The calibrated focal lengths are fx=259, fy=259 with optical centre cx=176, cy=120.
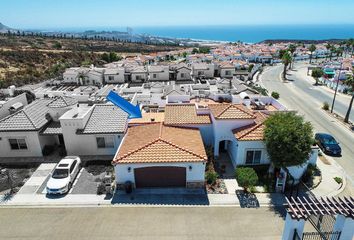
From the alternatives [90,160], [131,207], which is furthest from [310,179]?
[90,160]

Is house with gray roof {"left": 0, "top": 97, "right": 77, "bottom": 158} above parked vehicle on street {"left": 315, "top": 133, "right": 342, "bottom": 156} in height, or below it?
above

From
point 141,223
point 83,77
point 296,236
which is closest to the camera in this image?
point 296,236

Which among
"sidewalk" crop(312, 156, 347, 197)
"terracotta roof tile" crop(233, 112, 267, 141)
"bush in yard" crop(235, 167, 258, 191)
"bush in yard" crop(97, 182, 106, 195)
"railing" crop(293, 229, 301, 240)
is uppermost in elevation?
"railing" crop(293, 229, 301, 240)

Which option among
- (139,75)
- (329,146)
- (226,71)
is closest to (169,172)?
(329,146)

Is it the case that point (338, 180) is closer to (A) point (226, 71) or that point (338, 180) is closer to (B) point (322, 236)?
(B) point (322, 236)

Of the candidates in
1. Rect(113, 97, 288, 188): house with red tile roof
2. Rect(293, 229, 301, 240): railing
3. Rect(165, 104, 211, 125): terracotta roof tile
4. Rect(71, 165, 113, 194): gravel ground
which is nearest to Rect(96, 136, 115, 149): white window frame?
Rect(113, 97, 288, 188): house with red tile roof

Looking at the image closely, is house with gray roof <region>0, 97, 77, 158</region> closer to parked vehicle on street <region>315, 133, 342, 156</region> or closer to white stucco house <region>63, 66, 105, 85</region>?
parked vehicle on street <region>315, 133, 342, 156</region>
